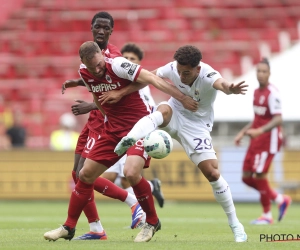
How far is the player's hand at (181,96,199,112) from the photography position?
24.8ft

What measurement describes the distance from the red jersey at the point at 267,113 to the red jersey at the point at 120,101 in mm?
4094

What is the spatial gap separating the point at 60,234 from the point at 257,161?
16.5ft

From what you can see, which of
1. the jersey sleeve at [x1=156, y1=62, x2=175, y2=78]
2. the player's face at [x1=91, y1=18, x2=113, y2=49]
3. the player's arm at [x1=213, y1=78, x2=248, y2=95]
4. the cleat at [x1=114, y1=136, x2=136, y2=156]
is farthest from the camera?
the player's face at [x1=91, y1=18, x2=113, y2=49]

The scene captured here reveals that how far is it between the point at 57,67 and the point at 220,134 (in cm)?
640

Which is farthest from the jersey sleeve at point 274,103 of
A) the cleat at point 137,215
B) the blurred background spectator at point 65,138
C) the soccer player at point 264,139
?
the blurred background spectator at point 65,138

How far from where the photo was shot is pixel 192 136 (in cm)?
781

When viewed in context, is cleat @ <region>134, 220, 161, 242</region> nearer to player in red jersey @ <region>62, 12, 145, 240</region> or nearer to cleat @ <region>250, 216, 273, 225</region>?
player in red jersey @ <region>62, 12, 145, 240</region>

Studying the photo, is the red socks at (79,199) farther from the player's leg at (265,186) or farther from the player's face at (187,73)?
the player's leg at (265,186)

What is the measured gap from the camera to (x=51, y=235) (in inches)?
297

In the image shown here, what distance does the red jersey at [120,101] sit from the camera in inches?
297

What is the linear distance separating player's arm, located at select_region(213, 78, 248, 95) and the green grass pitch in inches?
55.3

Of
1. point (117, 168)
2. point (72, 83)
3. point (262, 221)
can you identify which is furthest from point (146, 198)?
point (262, 221)

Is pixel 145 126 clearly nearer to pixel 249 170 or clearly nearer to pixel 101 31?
pixel 101 31

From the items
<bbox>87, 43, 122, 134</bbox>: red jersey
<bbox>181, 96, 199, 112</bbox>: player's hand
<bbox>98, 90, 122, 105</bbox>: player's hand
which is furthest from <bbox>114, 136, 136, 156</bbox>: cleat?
<bbox>87, 43, 122, 134</bbox>: red jersey
